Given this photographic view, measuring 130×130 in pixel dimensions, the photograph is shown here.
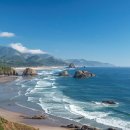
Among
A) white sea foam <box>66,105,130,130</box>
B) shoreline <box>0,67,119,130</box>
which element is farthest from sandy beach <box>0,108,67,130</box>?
white sea foam <box>66,105,130,130</box>

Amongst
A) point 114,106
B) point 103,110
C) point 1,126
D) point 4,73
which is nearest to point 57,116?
point 103,110

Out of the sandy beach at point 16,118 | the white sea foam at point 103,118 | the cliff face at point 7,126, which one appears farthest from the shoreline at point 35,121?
the cliff face at point 7,126

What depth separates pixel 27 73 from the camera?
18200 cm

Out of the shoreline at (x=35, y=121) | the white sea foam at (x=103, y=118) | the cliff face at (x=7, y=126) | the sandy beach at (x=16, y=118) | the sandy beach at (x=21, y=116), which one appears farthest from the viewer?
the white sea foam at (x=103, y=118)

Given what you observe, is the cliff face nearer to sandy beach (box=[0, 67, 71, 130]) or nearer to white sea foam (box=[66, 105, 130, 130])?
sandy beach (box=[0, 67, 71, 130])

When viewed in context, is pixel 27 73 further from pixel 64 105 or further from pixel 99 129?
pixel 99 129

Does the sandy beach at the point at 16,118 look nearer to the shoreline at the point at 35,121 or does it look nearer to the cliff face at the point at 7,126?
the shoreline at the point at 35,121

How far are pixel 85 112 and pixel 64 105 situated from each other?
902 cm

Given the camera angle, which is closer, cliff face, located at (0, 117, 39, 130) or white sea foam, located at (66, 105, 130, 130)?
cliff face, located at (0, 117, 39, 130)

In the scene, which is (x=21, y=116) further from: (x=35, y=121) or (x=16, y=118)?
(x=35, y=121)

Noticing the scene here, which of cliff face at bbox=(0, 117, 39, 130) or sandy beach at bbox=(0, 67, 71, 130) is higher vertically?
cliff face at bbox=(0, 117, 39, 130)

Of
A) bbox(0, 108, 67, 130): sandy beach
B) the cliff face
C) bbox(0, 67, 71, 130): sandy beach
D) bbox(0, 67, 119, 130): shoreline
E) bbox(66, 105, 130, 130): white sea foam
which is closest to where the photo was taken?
the cliff face

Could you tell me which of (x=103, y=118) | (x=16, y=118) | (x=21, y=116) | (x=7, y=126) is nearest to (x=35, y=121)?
(x=16, y=118)

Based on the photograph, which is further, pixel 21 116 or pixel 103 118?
pixel 21 116
